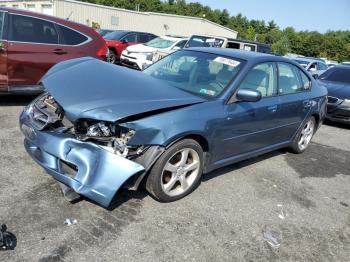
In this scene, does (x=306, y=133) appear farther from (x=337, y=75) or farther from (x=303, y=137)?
(x=337, y=75)

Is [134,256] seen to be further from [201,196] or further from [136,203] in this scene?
[201,196]

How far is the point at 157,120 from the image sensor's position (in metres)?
3.49

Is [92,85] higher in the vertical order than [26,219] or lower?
higher

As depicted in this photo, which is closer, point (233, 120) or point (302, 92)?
Result: point (233, 120)

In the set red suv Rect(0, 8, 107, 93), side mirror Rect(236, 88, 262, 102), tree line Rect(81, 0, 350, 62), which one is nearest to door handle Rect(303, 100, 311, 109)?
side mirror Rect(236, 88, 262, 102)

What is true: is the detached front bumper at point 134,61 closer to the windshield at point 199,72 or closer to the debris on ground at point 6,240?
the windshield at point 199,72

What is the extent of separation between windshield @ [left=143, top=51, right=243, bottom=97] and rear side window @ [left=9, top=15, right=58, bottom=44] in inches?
114

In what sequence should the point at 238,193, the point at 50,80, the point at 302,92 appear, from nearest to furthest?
1. the point at 50,80
2. the point at 238,193
3. the point at 302,92

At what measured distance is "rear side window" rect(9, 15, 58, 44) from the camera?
657cm

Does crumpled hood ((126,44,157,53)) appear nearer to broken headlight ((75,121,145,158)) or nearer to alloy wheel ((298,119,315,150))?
alloy wheel ((298,119,315,150))

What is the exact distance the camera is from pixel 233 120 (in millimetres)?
4262

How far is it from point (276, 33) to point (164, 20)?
120 feet

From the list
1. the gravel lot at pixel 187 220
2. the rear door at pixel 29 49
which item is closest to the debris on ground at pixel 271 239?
the gravel lot at pixel 187 220

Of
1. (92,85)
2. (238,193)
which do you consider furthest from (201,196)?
(92,85)
